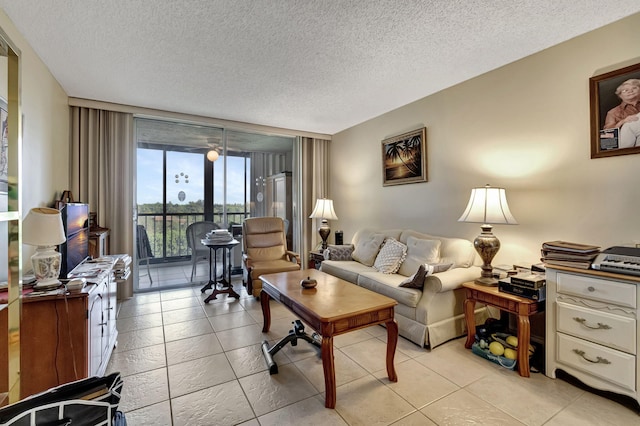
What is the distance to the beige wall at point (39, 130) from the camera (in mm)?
2268

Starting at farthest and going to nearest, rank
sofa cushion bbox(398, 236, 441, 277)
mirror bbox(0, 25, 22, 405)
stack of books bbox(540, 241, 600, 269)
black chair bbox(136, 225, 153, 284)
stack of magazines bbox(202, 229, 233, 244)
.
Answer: black chair bbox(136, 225, 153, 284) < stack of magazines bbox(202, 229, 233, 244) < sofa cushion bbox(398, 236, 441, 277) < stack of books bbox(540, 241, 600, 269) < mirror bbox(0, 25, 22, 405)

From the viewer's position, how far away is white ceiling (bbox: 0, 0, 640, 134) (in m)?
1.96

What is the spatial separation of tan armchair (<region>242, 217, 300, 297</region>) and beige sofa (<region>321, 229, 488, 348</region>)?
2.62 feet

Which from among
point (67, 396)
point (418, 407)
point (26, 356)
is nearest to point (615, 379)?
point (418, 407)

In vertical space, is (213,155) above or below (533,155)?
above

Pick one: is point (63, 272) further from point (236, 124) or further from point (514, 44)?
point (514, 44)

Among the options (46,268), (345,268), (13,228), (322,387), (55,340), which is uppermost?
(13,228)

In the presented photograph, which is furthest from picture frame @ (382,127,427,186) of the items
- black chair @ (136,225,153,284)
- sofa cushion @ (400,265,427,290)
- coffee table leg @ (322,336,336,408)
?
black chair @ (136,225,153,284)

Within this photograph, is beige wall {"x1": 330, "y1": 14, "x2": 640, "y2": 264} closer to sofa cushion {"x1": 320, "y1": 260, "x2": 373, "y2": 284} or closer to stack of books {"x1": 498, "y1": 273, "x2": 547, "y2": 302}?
stack of books {"x1": 498, "y1": 273, "x2": 547, "y2": 302}

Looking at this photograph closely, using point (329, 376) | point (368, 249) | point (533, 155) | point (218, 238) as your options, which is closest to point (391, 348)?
point (329, 376)

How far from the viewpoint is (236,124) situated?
4570mm

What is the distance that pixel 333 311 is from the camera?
1912 millimetres

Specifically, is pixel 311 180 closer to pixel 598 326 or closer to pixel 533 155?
pixel 533 155

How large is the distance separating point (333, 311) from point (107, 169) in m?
3.67
